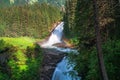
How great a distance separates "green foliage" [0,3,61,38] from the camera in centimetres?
8531

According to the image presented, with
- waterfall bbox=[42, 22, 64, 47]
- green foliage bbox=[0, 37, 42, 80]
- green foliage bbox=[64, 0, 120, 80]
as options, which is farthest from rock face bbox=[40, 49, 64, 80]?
waterfall bbox=[42, 22, 64, 47]

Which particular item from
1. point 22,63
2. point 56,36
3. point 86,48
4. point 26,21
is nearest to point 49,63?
point 22,63

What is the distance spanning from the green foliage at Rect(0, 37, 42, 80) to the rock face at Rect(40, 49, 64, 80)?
A: 9.26 feet

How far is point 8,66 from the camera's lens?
34.7 metres

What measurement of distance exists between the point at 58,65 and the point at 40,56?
16.6 ft

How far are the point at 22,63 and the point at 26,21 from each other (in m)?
53.3

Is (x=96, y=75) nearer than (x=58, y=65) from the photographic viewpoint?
Yes

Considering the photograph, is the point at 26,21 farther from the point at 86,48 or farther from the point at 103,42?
the point at 103,42

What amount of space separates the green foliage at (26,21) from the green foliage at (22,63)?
48.3 metres

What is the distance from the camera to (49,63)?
138 ft

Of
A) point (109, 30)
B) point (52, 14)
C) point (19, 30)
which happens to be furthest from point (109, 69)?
point (52, 14)

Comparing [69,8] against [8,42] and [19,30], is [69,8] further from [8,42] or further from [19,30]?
[8,42]

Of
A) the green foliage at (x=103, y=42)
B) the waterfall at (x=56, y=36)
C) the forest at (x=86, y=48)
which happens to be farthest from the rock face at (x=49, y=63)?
the waterfall at (x=56, y=36)

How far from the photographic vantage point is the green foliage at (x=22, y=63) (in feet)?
112
